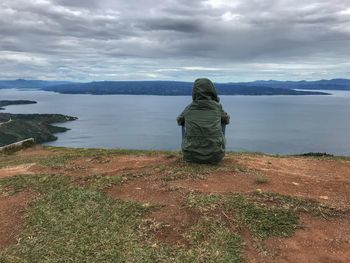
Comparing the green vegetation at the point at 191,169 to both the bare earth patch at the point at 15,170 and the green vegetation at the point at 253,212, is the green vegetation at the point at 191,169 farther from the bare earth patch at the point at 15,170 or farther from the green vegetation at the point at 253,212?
the bare earth patch at the point at 15,170

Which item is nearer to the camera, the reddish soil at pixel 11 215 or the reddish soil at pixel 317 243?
the reddish soil at pixel 317 243

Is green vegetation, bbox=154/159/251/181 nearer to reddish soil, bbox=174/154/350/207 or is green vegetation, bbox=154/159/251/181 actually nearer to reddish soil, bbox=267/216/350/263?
reddish soil, bbox=174/154/350/207

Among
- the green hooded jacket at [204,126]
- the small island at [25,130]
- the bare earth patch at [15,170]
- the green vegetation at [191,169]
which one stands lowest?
the small island at [25,130]

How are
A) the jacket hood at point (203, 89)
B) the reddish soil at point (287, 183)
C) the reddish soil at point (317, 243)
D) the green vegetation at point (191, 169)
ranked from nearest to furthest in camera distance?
1. the reddish soil at point (317, 243)
2. the reddish soil at point (287, 183)
3. the green vegetation at point (191, 169)
4. the jacket hood at point (203, 89)

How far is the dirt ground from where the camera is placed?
245 inches

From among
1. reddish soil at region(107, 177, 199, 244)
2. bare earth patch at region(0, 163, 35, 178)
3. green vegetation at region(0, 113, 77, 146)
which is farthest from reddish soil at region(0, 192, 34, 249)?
green vegetation at region(0, 113, 77, 146)

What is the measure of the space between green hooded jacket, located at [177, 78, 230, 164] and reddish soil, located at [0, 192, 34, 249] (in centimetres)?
423

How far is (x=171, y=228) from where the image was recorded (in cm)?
679

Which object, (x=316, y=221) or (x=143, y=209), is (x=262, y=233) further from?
(x=143, y=209)

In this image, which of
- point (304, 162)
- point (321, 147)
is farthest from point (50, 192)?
point (321, 147)

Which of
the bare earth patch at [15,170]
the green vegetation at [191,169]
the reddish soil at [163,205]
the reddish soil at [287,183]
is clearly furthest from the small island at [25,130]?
the reddish soil at [163,205]

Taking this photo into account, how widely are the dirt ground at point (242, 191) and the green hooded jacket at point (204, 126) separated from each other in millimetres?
537

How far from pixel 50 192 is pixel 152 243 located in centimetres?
348

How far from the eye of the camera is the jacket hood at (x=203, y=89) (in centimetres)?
1046
